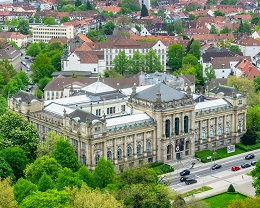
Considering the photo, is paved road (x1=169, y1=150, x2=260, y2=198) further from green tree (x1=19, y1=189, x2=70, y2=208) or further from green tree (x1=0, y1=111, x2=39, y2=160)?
green tree (x1=19, y1=189, x2=70, y2=208)

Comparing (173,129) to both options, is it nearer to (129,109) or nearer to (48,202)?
(129,109)

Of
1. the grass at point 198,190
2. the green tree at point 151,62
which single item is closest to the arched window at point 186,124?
the grass at point 198,190

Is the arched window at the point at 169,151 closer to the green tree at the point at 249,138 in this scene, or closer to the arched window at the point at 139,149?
the arched window at the point at 139,149

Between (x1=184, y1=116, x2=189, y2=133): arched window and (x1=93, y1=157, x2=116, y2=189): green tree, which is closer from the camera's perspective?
(x1=93, y1=157, x2=116, y2=189): green tree

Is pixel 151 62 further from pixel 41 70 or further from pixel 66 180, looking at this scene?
pixel 66 180

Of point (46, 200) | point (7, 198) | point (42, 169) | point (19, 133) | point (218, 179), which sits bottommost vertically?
point (218, 179)

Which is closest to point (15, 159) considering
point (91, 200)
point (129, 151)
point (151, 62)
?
point (129, 151)

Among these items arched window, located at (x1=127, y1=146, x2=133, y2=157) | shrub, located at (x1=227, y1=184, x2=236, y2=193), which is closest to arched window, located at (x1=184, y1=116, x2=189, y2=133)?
arched window, located at (x1=127, y1=146, x2=133, y2=157)
